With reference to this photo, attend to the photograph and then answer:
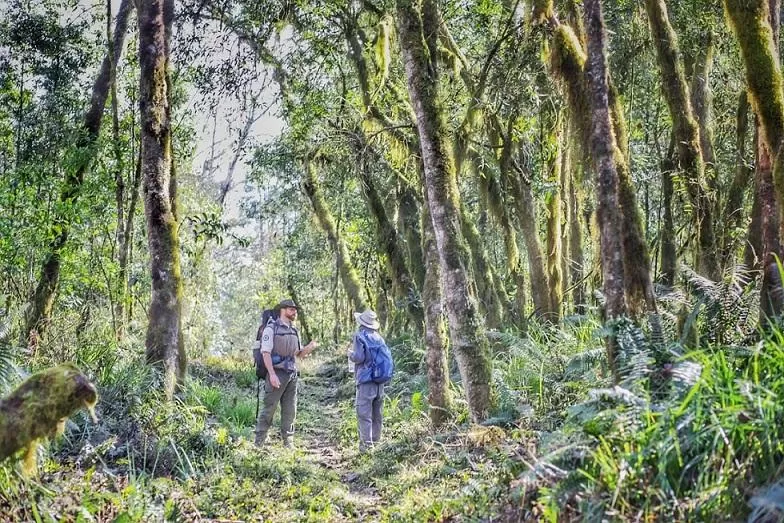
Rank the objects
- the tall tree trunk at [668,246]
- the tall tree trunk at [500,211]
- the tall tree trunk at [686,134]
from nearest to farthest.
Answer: the tall tree trunk at [686,134], the tall tree trunk at [668,246], the tall tree trunk at [500,211]

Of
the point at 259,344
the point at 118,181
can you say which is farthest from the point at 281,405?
the point at 118,181

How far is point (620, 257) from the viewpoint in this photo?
6.13 meters

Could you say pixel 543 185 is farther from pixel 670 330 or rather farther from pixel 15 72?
pixel 15 72

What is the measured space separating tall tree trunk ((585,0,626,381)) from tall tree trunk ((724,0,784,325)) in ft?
3.88

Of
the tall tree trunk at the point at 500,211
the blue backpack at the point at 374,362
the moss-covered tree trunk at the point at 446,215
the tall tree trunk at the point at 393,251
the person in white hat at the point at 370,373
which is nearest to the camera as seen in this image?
the moss-covered tree trunk at the point at 446,215

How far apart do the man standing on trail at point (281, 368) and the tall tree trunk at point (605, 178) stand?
4.85 metres

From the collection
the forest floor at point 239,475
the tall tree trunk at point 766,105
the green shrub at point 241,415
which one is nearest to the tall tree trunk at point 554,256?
the forest floor at point 239,475

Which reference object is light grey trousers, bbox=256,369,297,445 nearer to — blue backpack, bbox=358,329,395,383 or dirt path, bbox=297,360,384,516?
dirt path, bbox=297,360,384,516

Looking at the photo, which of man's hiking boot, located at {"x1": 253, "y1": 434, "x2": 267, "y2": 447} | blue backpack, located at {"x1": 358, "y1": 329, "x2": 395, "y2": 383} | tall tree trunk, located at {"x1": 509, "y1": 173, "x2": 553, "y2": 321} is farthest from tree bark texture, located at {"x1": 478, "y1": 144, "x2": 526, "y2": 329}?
man's hiking boot, located at {"x1": 253, "y1": 434, "x2": 267, "y2": 447}

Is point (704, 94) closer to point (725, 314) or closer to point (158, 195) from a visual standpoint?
point (725, 314)

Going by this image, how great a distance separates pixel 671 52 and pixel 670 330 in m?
4.78

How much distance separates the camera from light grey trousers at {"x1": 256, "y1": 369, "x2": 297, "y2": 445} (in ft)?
31.3

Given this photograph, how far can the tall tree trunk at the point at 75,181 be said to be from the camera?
13.1m

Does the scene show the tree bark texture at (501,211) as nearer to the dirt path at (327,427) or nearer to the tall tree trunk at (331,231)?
the dirt path at (327,427)
